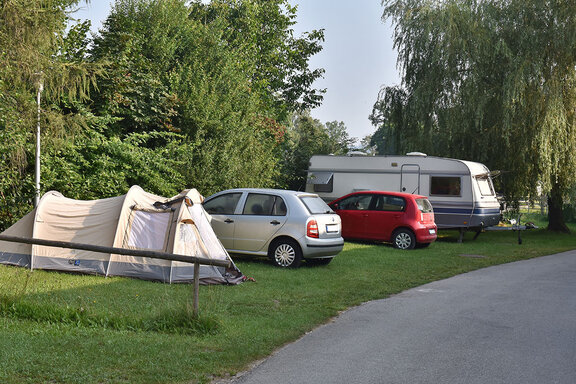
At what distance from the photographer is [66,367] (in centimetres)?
527

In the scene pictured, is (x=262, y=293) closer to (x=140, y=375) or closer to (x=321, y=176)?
(x=140, y=375)

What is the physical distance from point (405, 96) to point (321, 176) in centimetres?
624

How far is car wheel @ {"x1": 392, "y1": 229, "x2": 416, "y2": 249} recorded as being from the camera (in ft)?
58.4

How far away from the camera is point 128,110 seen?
19.4 metres

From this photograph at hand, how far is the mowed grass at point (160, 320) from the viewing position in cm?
538

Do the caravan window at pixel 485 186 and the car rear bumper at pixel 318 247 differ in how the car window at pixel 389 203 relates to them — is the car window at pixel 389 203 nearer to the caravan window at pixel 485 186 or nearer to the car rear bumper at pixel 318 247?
the caravan window at pixel 485 186

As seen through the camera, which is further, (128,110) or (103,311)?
(128,110)

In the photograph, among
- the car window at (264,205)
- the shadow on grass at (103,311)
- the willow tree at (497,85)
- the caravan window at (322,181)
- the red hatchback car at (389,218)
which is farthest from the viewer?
the caravan window at (322,181)

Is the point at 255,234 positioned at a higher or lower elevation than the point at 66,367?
higher

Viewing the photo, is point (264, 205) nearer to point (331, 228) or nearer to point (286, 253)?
point (286, 253)

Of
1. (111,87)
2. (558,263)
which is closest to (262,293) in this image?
(558,263)

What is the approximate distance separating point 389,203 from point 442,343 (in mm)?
11596

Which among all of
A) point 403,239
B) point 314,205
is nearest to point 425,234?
point 403,239

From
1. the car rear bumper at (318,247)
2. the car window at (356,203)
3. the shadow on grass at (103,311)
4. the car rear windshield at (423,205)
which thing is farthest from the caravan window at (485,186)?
the shadow on grass at (103,311)
